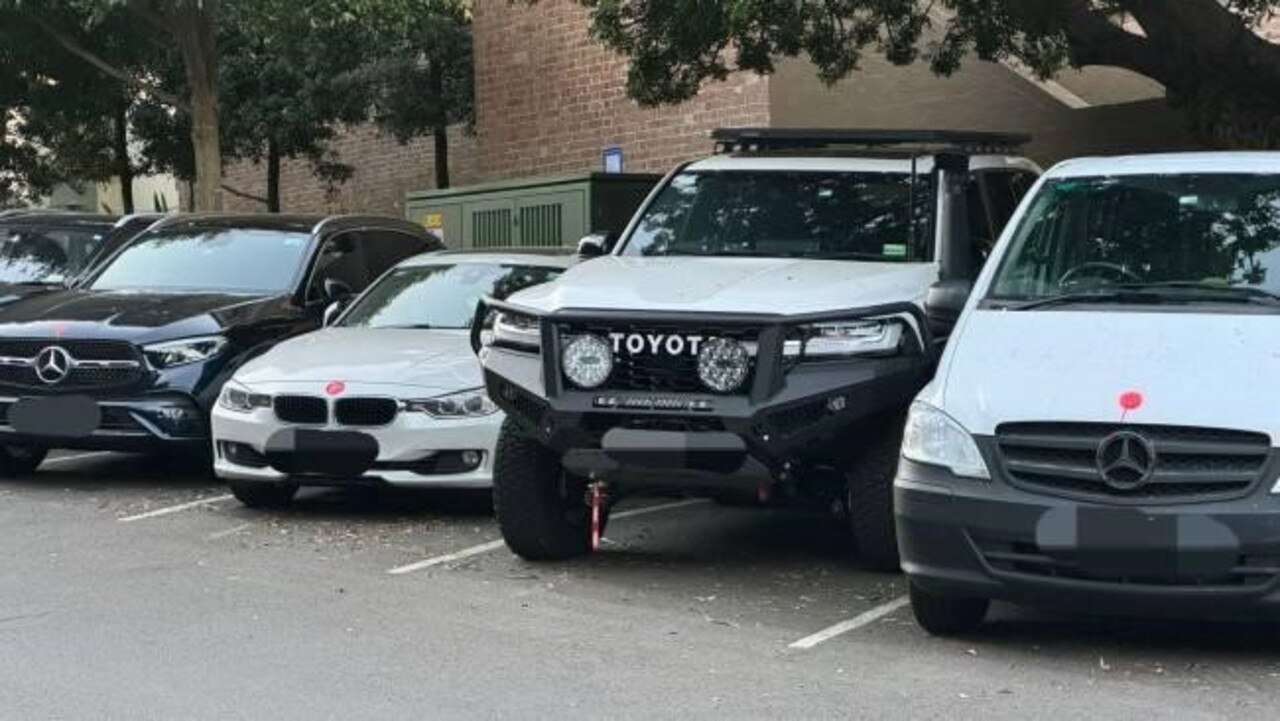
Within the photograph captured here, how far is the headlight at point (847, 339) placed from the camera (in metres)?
6.34

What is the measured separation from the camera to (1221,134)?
11.3m

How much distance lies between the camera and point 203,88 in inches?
690

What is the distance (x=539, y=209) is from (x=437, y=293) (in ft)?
10.3

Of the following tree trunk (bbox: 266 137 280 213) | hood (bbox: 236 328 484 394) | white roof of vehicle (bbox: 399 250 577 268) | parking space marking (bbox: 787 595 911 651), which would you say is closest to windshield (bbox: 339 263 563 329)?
white roof of vehicle (bbox: 399 250 577 268)

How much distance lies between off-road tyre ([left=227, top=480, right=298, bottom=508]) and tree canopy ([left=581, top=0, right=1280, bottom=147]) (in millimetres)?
3942

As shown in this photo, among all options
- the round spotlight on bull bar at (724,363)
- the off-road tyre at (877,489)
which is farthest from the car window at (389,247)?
the off-road tyre at (877,489)

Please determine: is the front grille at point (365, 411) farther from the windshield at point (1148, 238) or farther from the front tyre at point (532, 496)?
the windshield at point (1148, 238)

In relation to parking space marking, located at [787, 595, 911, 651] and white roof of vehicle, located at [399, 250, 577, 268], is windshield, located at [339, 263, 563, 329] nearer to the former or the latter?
white roof of vehicle, located at [399, 250, 577, 268]

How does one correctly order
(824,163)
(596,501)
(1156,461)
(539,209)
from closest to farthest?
(1156,461), (596,501), (824,163), (539,209)

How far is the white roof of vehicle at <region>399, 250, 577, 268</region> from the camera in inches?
381

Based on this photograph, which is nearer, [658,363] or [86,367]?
[658,363]

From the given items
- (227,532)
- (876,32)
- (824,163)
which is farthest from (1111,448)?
(876,32)

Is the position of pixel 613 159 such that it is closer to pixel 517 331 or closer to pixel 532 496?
pixel 532 496

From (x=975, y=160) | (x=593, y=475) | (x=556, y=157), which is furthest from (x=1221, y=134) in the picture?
(x=556, y=157)
